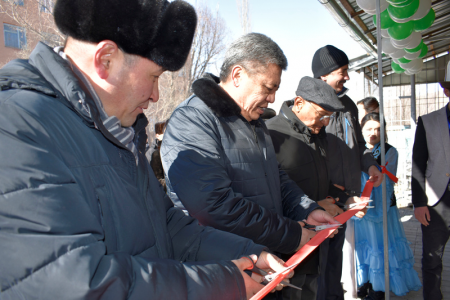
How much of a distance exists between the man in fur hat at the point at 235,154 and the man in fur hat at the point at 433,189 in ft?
5.55

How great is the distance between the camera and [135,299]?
80 cm

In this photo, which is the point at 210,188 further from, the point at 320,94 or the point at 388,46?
the point at 388,46

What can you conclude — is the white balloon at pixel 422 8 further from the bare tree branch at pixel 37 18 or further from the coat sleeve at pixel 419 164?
the bare tree branch at pixel 37 18

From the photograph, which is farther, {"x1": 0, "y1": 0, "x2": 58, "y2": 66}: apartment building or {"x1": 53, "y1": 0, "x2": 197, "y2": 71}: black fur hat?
{"x1": 0, "y1": 0, "x2": 58, "y2": 66}: apartment building

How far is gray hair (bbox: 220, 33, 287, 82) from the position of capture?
1.92 meters

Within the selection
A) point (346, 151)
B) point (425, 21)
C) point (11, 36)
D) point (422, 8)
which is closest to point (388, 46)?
point (425, 21)

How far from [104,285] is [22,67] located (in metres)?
0.57

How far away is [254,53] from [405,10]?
4272 millimetres

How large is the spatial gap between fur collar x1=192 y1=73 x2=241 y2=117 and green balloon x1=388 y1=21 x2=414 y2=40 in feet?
16.9

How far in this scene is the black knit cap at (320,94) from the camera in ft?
8.38

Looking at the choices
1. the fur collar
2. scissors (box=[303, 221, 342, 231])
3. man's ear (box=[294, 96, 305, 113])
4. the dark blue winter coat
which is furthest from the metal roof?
the dark blue winter coat

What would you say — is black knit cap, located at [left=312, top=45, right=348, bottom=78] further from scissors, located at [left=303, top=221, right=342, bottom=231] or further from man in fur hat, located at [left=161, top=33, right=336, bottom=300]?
scissors, located at [left=303, top=221, right=342, bottom=231]

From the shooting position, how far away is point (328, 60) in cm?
325

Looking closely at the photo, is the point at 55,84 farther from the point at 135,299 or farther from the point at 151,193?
the point at 135,299
